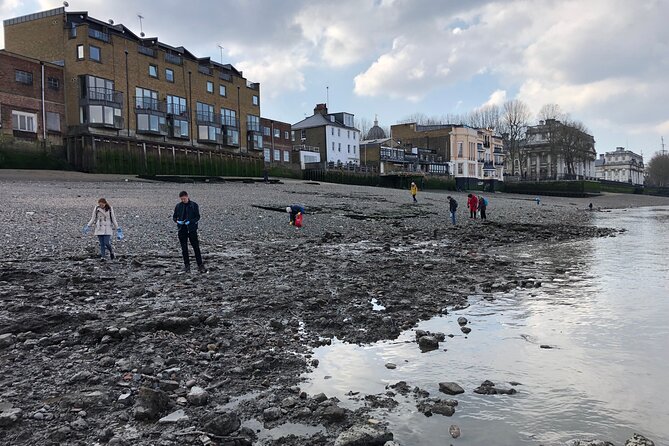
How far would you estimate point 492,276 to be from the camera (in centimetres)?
1293

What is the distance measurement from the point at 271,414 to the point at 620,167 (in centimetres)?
20580

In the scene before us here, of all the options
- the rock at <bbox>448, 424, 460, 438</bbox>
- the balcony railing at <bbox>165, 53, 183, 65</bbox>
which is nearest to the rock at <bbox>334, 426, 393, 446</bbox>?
the rock at <bbox>448, 424, 460, 438</bbox>

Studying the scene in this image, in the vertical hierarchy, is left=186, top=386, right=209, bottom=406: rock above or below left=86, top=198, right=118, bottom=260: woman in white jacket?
below

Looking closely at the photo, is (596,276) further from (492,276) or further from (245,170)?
(245,170)

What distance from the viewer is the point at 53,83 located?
46656 millimetres

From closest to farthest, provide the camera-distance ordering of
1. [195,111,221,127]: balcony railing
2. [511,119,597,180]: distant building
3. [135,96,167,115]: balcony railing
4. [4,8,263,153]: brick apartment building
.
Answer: [4,8,263,153]: brick apartment building, [135,96,167,115]: balcony railing, [195,111,221,127]: balcony railing, [511,119,597,180]: distant building

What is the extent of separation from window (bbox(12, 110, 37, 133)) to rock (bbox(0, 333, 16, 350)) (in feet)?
143

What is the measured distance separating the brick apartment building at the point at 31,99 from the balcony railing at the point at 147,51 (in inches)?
331

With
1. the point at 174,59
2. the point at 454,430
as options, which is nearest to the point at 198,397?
the point at 454,430

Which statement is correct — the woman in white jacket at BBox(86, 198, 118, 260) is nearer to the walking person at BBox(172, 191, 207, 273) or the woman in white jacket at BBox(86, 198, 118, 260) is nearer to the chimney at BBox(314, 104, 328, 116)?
the walking person at BBox(172, 191, 207, 273)

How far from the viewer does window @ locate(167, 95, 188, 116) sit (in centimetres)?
5594

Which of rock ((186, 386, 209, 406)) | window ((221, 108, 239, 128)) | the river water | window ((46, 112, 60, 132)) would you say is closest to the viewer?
the river water

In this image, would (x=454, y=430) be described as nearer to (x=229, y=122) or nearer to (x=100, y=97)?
(x=100, y=97)

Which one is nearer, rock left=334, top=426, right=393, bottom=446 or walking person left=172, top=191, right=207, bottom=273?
rock left=334, top=426, right=393, bottom=446
